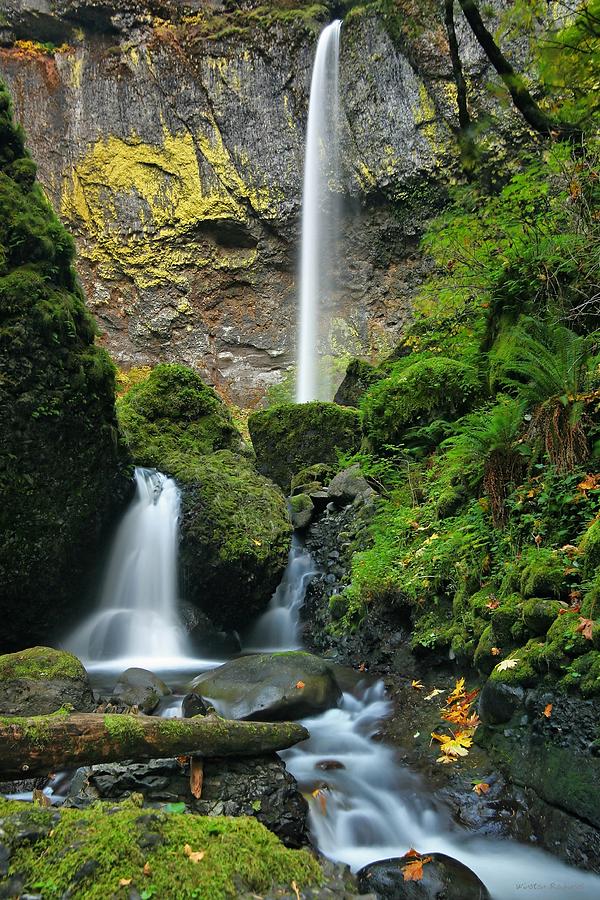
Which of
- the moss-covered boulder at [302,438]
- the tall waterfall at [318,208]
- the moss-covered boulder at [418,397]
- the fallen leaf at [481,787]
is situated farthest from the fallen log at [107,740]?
the tall waterfall at [318,208]

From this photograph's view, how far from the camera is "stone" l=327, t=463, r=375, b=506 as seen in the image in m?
8.84

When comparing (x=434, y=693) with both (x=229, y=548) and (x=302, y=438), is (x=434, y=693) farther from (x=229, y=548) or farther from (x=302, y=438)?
(x=302, y=438)

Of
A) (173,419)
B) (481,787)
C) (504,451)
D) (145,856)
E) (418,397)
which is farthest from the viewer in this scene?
(173,419)

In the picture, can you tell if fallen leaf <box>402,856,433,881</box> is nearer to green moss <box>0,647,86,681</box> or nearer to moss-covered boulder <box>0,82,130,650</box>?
green moss <box>0,647,86,681</box>

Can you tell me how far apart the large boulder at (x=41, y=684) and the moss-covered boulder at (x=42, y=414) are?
1.69 metres

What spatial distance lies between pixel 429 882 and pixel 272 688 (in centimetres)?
224

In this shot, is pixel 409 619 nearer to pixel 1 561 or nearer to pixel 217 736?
pixel 217 736

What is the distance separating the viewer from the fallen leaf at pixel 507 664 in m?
3.74

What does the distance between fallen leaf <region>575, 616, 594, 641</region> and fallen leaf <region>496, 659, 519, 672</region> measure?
506 mm

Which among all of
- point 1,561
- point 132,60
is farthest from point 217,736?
point 132,60

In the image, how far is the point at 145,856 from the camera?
75.1 inches

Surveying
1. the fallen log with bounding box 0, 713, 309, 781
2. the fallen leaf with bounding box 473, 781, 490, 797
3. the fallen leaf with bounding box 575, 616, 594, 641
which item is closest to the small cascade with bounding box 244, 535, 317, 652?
the fallen leaf with bounding box 473, 781, 490, 797

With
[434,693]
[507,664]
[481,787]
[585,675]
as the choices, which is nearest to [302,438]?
[434,693]

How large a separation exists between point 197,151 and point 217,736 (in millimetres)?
23869
